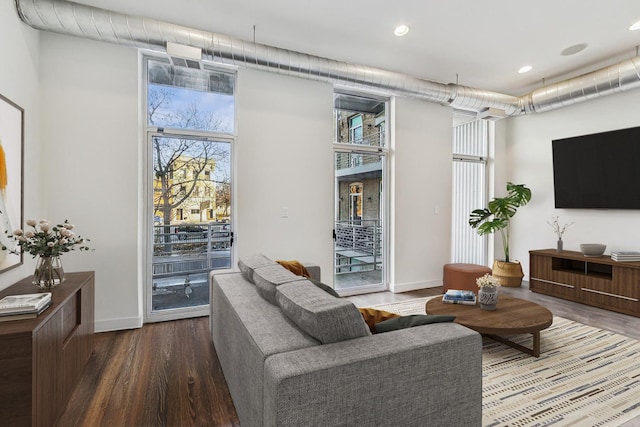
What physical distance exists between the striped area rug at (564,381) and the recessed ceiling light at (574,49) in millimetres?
3300

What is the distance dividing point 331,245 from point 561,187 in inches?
149

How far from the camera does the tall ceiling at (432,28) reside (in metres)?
2.99

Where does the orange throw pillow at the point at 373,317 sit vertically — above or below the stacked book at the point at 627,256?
below

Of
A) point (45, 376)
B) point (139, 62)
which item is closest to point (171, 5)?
point (139, 62)

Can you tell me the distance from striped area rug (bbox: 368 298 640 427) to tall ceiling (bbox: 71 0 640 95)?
323 centimetres

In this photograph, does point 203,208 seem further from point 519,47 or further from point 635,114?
point 635,114

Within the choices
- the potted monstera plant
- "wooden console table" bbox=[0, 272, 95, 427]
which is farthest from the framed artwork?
the potted monstera plant

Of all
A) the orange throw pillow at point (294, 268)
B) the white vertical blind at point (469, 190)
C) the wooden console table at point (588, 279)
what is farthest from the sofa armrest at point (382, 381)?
the white vertical blind at point (469, 190)

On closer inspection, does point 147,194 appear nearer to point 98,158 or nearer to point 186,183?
point 186,183

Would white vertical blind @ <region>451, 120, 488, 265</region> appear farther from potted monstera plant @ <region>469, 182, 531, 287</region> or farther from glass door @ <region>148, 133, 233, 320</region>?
glass door @ <region>148, 133, 233, 320</region>

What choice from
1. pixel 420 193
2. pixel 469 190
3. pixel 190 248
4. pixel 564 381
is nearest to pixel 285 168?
pixel 190 248

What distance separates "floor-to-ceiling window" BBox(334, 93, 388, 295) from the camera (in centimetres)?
468

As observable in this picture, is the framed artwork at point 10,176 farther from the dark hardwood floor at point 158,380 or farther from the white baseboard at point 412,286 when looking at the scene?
the white baseboard at point 412,286

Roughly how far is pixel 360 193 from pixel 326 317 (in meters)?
3.57
